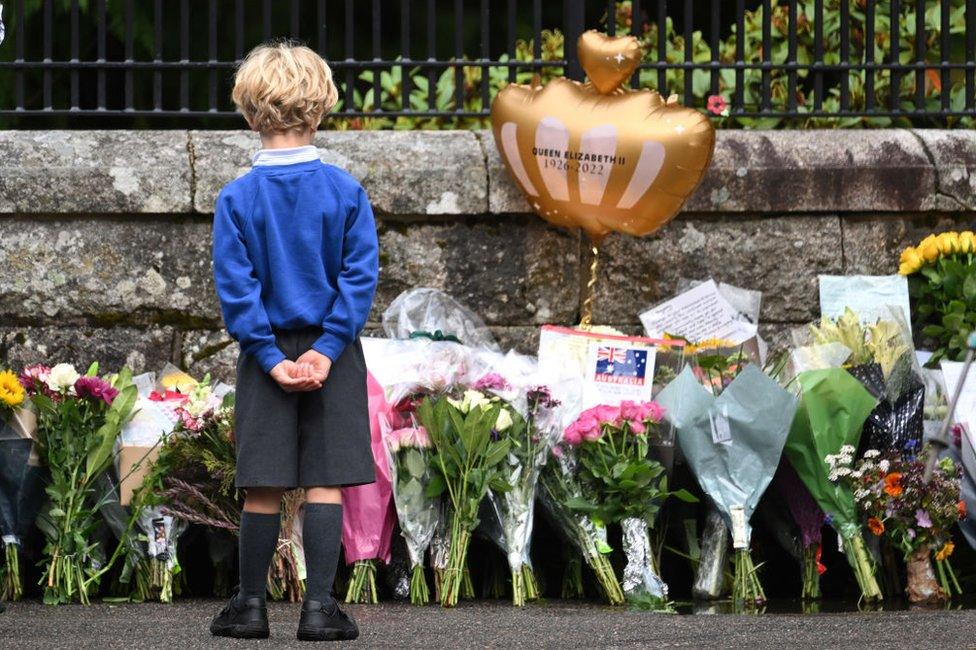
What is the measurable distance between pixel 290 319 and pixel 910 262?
2450mm

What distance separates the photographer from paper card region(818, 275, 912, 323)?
4.98 metres

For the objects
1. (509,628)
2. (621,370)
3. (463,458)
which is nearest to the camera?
(509,628)

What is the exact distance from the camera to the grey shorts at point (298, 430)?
3.37 metres

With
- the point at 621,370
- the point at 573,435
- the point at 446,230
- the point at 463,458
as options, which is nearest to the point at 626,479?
the point at 573,435

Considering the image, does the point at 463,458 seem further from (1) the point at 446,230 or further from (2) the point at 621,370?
(1) the point at 446,230

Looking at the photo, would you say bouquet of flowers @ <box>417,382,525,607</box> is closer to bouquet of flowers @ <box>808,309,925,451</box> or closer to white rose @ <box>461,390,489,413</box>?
white rose @ <box>461,390,489,413</box>

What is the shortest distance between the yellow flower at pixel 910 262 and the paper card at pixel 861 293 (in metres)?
0.03

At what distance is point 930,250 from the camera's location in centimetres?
496

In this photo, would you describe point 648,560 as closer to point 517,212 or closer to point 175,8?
point 517,212

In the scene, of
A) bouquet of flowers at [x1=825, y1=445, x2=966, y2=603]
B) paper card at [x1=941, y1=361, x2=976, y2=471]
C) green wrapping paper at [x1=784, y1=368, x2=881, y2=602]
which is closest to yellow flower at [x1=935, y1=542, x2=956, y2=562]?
bouquet of flowers at [x1=825, y1=445, x2=966, y2=603]

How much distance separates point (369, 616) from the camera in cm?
380

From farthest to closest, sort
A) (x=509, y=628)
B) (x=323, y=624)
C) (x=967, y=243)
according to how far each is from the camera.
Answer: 1. (x=967, y=243)
2. (x=509, y=628)
3. (x=323, y=624)

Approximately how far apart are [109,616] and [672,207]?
2062mm

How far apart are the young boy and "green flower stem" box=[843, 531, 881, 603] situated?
146cm
